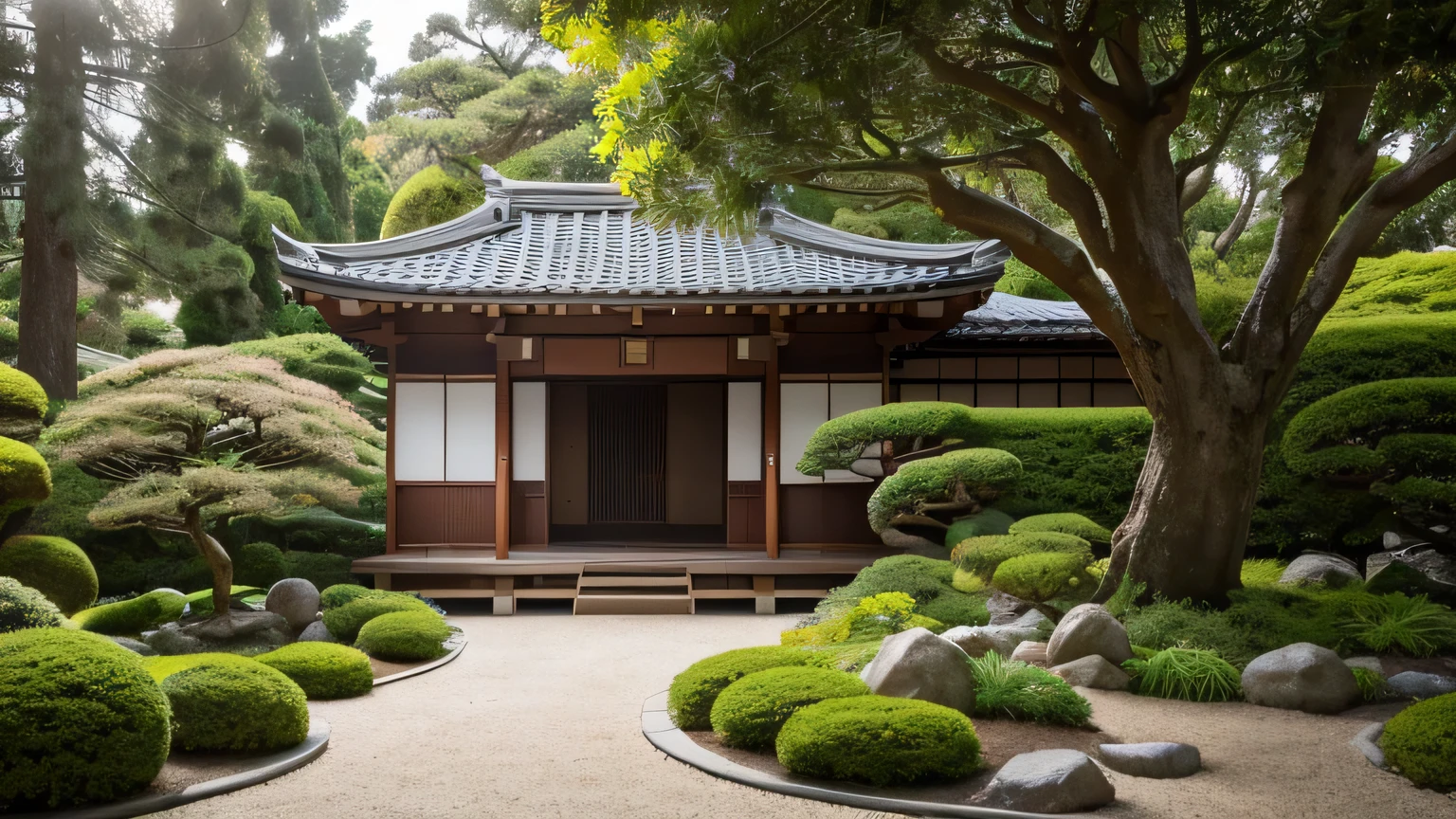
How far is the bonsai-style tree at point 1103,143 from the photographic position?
6426 mm

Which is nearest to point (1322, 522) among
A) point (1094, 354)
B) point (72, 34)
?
point (1094, 354)

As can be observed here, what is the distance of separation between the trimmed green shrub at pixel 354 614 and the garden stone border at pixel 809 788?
4.06m

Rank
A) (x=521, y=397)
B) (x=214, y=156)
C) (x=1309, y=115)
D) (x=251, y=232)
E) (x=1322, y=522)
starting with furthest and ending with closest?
(x=251, y=232) < (x=214, y=156) < (x=521, y=397) < (x=1322, y=522) < (x=1309, y=115)

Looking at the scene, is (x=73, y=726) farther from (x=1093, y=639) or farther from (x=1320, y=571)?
(x=1320, y=571)

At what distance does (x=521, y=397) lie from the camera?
1266cm

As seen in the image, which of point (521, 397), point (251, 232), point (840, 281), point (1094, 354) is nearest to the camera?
point (840, 281)

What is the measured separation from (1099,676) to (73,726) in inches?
230

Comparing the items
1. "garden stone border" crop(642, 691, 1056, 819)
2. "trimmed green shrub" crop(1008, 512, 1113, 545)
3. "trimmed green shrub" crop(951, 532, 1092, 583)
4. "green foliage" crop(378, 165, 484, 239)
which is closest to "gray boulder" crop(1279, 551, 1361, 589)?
Result: "trimmed green shrub" crop(1008, 512, 1113, 545)

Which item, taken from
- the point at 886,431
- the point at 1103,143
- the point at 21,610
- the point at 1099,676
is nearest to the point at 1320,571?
the point at 1099,676

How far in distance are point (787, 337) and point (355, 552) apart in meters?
6.82

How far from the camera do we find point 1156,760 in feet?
16.6

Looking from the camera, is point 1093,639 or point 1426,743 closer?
point 1426,743

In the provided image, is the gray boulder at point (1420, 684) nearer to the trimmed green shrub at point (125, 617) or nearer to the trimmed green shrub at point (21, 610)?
the trimmed green shrub at point (21, 610)

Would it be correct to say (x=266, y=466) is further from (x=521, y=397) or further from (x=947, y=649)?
(x=947, y=649)
